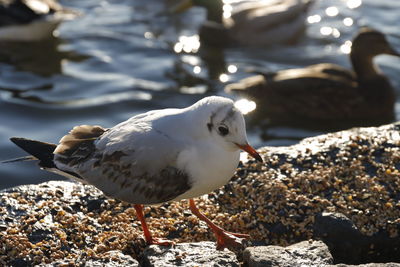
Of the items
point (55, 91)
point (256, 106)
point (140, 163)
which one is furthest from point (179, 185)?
point (55, 91)

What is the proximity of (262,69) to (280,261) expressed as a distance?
21.0ft

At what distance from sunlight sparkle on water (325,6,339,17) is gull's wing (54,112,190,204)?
788cm

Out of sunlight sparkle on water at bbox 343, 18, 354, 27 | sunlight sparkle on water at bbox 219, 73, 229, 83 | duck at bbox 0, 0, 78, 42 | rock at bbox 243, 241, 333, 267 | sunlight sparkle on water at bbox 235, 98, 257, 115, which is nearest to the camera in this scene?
rock at bbox 243, 241, 333, 267

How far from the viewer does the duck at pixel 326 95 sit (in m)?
8.55

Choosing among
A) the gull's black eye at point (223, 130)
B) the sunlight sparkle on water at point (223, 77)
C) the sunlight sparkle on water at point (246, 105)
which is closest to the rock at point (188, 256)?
the gull's black eye at point (223, 130)

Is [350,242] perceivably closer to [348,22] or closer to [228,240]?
[228,240]

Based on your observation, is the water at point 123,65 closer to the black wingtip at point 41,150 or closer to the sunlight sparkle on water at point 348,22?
the sunlight sparkle on water at point 348,22

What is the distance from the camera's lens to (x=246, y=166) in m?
5.49

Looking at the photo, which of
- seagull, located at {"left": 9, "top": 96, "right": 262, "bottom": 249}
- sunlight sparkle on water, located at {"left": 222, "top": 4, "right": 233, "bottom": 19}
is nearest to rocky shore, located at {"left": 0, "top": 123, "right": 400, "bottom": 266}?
seagull, located at {"left": 9, "top": 96, "right": 262, "bottom": 249}

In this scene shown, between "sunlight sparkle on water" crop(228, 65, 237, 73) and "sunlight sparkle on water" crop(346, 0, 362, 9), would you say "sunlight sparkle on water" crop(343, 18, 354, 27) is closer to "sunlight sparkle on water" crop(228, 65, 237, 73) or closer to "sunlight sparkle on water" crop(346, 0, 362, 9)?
"sunlight sparkle on water" crop(346, 0, 362, 9)

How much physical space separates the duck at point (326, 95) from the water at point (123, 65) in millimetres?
291

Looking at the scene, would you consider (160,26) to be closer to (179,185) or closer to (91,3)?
(91,3)

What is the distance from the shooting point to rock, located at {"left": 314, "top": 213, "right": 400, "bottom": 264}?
4651mm

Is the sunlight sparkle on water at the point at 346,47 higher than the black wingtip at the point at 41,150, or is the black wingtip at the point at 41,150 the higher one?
the sunlight sparkle on water at the point at 346,47
